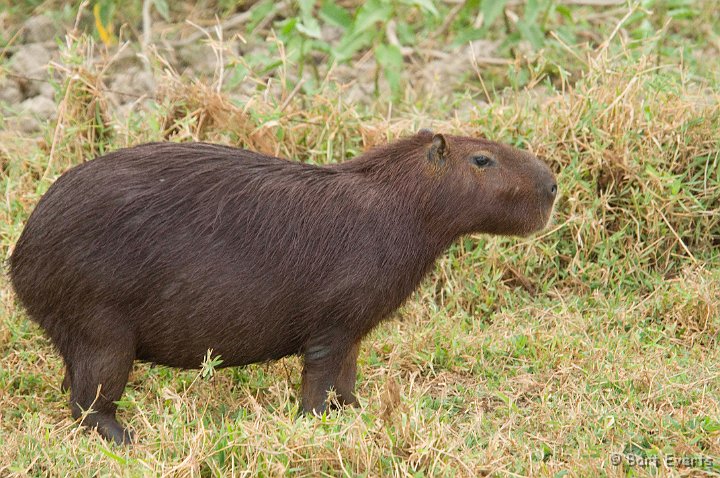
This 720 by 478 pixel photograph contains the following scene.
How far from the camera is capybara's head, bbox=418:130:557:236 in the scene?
439cm

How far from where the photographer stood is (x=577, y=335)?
5027 millimetres

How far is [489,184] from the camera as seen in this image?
4.41m

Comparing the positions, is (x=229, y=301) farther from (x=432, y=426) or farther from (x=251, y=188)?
(x=432, y=426)

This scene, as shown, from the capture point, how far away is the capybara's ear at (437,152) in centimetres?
437

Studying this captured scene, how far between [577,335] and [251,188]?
5.78ft

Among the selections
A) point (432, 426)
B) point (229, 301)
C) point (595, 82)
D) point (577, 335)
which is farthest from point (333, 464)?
point (595, 82)

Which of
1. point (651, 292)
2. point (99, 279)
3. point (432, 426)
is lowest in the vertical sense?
point (651, 292)

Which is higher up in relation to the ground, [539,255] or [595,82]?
[595,82]

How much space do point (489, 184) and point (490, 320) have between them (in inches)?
46.8

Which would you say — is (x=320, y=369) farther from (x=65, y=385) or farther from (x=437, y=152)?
(x=65, y=385)

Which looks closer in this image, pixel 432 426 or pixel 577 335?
pixel 432 426

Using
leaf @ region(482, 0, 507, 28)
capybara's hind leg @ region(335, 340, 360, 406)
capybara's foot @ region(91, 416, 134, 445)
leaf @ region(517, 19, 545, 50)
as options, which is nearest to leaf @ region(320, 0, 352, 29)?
leaf @ region(482, 0, 507, 28)

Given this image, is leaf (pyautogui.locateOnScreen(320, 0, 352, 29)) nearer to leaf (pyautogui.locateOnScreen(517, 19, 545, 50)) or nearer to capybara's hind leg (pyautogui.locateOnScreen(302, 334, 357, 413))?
leaf (pyautogui.locateOnScreen(517, 19, 545, 50))

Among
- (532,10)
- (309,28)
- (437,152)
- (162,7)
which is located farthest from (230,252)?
(162,7)
